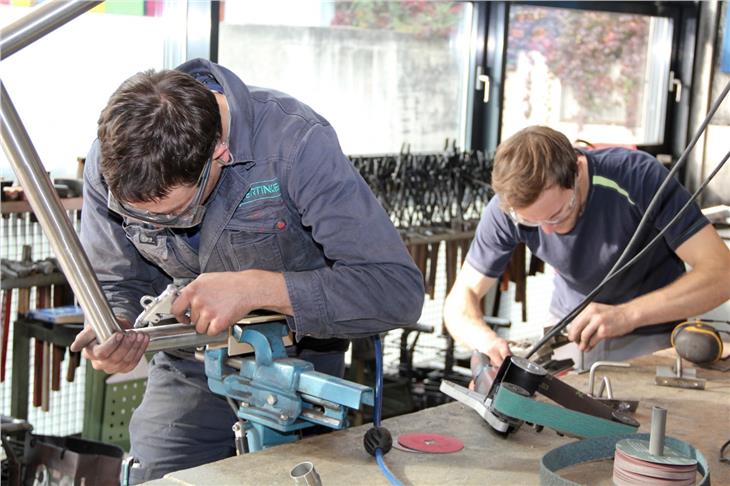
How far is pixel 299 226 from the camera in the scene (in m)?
1.95

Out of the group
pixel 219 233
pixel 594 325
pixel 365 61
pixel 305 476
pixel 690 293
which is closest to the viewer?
pixel 305 476

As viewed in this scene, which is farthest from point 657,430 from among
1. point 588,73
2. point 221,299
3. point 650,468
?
point 588,73

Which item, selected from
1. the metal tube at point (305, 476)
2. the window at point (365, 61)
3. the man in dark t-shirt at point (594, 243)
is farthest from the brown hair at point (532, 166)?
the window at point (365, 61)

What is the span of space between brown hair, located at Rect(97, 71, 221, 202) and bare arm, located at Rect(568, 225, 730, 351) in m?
1.28

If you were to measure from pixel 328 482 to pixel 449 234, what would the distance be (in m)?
2.62

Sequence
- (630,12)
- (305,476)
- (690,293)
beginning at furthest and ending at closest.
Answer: (630,12)
(690,293)
(305,476)

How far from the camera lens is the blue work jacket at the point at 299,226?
179cm

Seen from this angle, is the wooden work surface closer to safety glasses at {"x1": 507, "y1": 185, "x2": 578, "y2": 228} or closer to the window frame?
safety glasses at {"x1": 507, "y1": 185, "x2": 578, "y2": 228}

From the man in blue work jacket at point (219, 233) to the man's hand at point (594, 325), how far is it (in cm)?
66

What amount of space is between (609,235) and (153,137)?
5.14 ft

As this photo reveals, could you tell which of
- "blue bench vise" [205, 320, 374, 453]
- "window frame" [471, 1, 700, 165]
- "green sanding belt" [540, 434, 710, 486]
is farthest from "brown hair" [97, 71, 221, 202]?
"window frame" [471, 1, 700, 165]

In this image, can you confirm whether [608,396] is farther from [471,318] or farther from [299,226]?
[299,226]

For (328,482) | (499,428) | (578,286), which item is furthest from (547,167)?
(328,482)

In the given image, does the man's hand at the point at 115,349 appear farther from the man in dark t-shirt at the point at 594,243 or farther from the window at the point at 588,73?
the window at the point at 588,73
